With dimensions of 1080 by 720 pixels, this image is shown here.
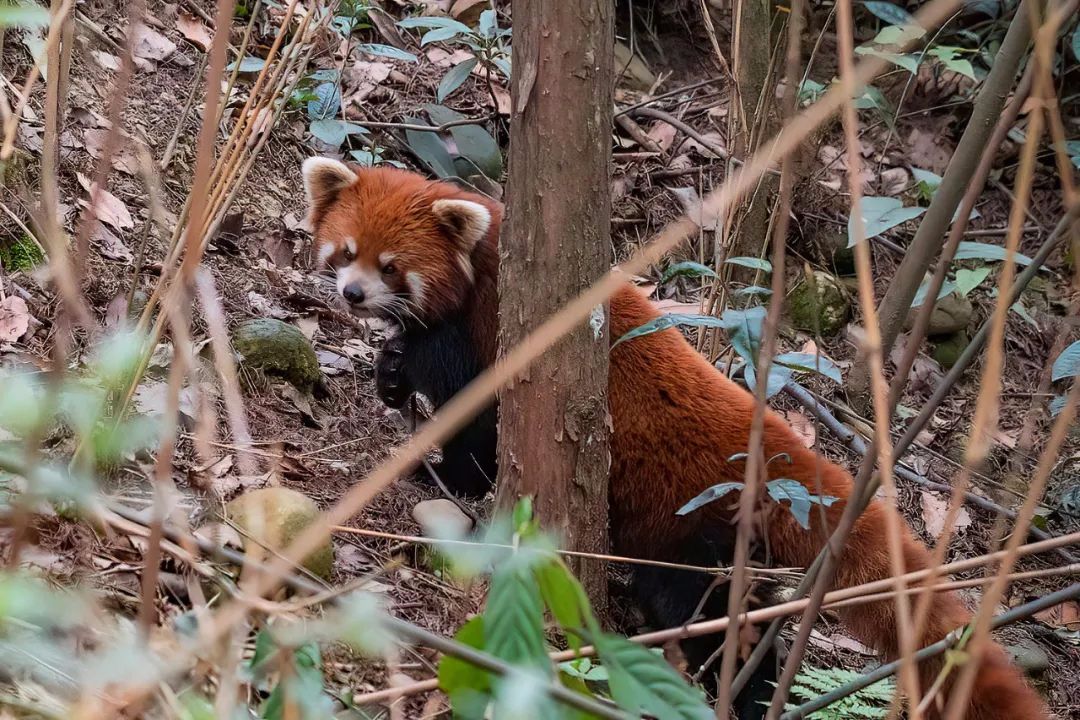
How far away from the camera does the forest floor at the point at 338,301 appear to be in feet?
9.89

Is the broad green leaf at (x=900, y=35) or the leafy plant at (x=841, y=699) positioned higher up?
the broad green leaf at (x=900, y=35)

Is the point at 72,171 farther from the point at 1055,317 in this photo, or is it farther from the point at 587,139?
the point at 1055,317

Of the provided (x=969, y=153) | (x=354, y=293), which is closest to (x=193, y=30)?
(x=354, y=293)

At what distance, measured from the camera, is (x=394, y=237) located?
4.18m

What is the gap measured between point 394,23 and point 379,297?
307 centimetres

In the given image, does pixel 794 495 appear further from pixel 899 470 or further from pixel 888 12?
pixel 888 12

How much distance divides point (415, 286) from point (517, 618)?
302 centimetres

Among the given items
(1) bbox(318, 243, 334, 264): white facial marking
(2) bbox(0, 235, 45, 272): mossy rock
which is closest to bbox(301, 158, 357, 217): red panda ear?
(1) bbox(318, 243, 334, 264): white facial marking

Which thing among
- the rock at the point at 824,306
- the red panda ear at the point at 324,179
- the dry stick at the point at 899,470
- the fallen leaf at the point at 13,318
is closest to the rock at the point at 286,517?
the fallen leaf at the point at 13,318

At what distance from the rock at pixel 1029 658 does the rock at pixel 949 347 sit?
2.37m

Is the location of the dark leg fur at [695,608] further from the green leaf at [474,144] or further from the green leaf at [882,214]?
the green leaf at [474,144]

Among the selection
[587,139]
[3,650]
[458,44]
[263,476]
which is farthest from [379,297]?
[458,44]

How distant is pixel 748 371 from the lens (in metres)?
2.83

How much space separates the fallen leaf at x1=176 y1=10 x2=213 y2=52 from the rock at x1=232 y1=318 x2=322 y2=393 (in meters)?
2.23
